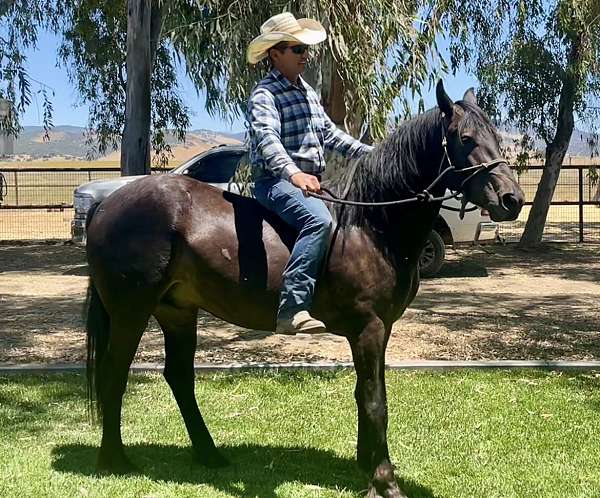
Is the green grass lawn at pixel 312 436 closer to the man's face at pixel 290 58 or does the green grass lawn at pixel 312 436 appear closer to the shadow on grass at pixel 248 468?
the shadow on grass at pixel 248 468

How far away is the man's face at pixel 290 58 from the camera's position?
4305mm

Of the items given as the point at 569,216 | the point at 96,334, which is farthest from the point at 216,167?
the point at 569,216

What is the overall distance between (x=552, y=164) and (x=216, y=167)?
25.1ft

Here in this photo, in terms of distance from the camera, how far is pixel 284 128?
434 centimetres

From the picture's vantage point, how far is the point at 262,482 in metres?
4.54

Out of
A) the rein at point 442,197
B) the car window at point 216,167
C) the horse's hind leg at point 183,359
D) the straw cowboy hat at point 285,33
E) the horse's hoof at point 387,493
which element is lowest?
the horse's hoof at point 387,493

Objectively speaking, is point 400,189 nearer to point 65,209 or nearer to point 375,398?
point 375,398

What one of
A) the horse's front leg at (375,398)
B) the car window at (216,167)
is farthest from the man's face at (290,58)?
the car window at (216,167)

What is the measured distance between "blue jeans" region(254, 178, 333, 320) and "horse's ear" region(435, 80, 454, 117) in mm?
788

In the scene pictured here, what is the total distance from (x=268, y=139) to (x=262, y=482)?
1.95m

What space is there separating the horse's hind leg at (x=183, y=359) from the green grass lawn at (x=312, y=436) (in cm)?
26

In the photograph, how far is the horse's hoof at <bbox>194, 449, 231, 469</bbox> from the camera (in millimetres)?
4762

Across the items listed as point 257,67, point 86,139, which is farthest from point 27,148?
point 257,67

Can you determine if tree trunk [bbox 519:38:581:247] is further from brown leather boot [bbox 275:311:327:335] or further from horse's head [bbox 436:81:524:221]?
brown leather boot [bbox 275:311:327:335]
